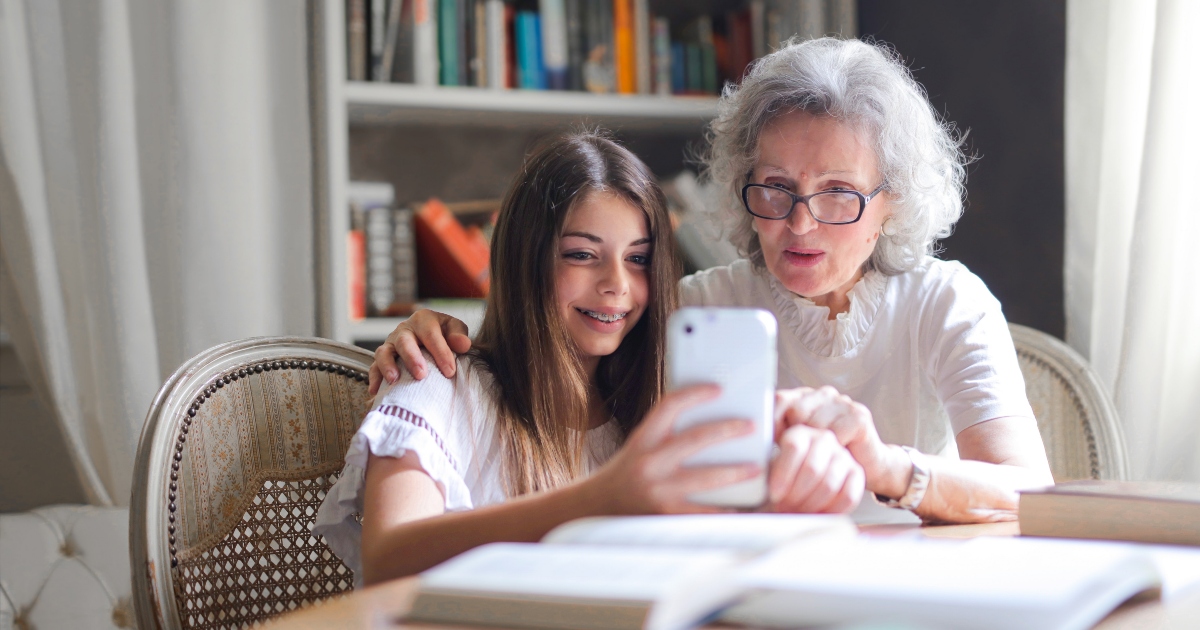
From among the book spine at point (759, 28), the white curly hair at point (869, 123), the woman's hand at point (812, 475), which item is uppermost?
the book spine at point (759, 28)

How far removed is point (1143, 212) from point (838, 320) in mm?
647

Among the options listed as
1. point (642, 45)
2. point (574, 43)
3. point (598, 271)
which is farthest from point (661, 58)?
point (598, 271)

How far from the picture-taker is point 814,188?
3.93 feet

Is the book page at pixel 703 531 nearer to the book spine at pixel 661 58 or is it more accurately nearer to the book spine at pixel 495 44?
the book spine at pixel 495 44

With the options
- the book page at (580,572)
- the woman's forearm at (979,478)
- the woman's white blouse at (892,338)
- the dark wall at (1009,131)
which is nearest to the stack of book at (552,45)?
the dark wall at (1009,131)

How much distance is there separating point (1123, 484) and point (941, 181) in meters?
0.56

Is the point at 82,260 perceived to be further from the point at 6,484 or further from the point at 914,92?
the point at 914,92

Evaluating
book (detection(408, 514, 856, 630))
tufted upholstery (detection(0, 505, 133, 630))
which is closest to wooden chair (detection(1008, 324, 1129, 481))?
book (detection(408, 514, 856, 630))

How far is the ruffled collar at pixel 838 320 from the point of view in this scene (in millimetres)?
1314

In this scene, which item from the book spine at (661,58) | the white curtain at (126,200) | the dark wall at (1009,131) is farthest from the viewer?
the book spine at (661,58)

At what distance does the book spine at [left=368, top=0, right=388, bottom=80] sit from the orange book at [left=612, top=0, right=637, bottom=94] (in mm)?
533

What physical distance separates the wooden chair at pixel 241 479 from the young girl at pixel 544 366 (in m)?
0.09

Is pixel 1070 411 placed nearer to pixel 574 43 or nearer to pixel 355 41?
pixel 574 43

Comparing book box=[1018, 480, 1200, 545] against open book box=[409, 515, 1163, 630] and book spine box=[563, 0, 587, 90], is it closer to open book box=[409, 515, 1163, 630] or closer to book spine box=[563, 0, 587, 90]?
open book box=[409, 515, 1163, 630]
